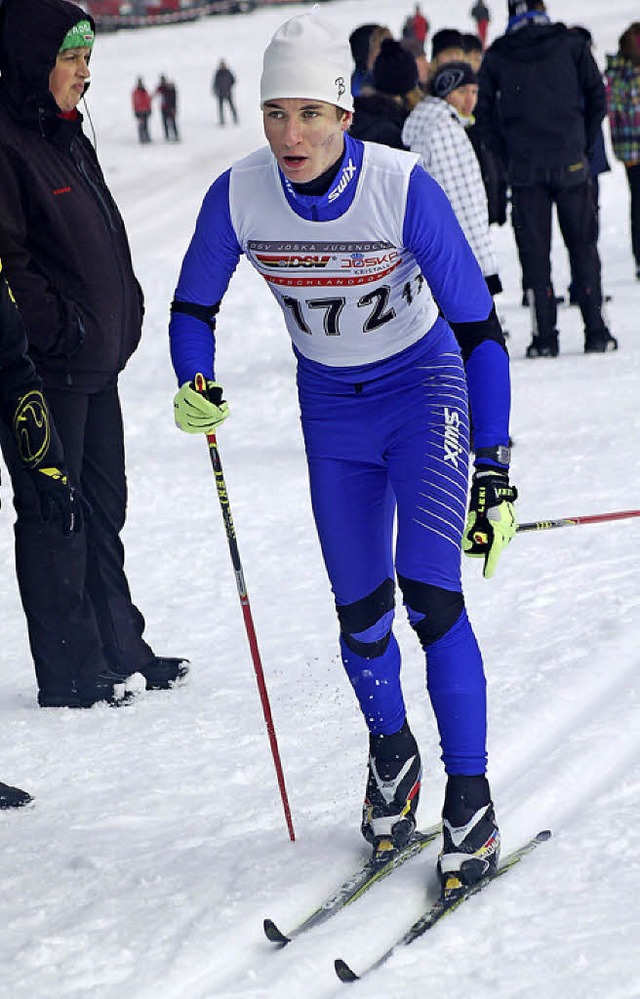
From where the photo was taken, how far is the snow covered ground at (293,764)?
3676mm

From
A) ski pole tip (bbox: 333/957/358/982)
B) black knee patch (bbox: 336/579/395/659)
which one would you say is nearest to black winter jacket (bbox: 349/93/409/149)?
black knee patch (bbox: 336/579/395/659)

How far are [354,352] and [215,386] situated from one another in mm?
430

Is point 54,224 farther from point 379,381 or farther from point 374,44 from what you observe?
point 374,44

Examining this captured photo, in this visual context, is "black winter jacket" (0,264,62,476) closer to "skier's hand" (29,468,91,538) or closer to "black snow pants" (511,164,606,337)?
"skier's hand" (29,468,91,538)

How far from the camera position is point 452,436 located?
13.7ft

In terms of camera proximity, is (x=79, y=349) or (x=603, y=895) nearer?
(x=603, y=895)

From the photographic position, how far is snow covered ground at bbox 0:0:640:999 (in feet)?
12.1

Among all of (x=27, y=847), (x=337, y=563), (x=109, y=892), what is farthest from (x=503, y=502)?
(x=27, y=847)

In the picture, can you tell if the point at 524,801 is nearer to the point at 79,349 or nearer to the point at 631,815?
the point at 631,815

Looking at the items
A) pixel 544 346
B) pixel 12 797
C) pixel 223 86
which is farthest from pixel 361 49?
pixel 223 86

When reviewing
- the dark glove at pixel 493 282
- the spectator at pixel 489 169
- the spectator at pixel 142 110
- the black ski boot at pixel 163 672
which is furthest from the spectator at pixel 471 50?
the spectator at pixel 142 110

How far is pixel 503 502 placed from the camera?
401 cm

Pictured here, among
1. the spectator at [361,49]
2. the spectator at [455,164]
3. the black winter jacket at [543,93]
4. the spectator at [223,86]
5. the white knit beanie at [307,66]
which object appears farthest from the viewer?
the spectator at [223,86]

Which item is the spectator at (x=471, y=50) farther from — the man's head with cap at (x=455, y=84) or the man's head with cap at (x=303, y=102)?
the man's head with cap at (x=303, y=102)
